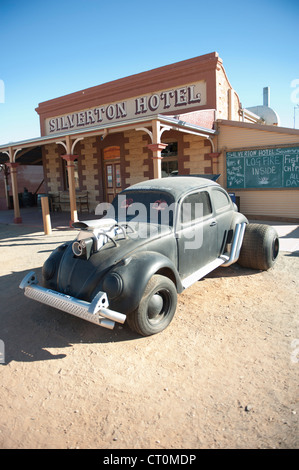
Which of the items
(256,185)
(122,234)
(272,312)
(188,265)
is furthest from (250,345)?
(256,185)

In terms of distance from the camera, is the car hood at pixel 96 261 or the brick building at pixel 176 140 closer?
the car hood at pixel 96 261

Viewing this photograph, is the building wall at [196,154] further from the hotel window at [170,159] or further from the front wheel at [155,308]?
the front wheel at [155,308]

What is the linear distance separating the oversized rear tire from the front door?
912 centimetres

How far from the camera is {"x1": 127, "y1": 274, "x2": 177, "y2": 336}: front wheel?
324 cm

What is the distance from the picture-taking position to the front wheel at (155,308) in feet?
10.6

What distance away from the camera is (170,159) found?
12320 millimetres

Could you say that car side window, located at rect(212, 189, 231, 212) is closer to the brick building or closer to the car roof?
the car roof

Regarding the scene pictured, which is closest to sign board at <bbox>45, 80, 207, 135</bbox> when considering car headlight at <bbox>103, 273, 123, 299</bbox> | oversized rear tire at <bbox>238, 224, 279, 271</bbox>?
oversized rear tire at <bbox>238, 224, 279, 271</bbox>

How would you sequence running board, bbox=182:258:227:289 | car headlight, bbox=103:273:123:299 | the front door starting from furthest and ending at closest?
the front door → running board, bbox=182:258:227:289 → car headlight, bbox=103:273:123:299

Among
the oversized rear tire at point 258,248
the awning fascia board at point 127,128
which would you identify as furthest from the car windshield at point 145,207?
the awning fascia board at point 127,128

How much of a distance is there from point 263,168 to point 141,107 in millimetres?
5666

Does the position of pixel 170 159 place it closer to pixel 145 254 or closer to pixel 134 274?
pixel 145 254

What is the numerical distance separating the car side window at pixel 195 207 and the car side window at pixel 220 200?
0.72 feet
